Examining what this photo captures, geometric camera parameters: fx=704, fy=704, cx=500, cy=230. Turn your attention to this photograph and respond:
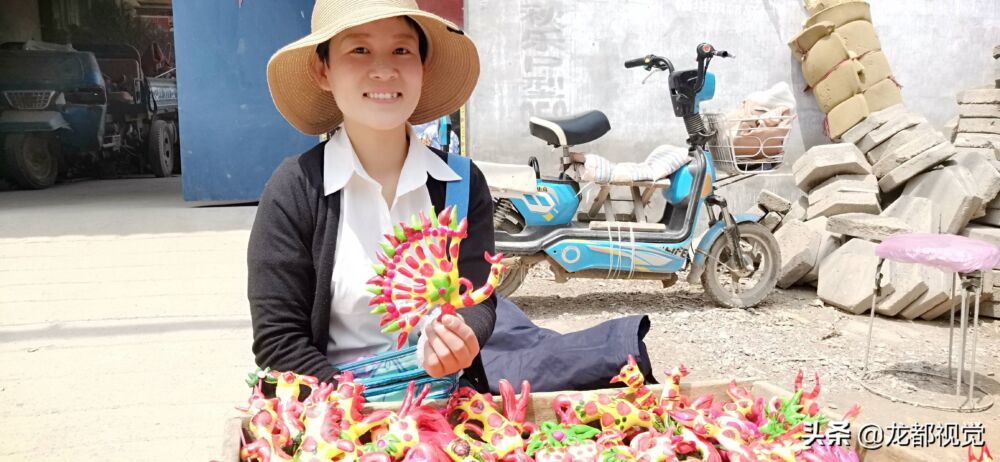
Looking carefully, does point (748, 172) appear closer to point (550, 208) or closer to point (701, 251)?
point (701, 251)

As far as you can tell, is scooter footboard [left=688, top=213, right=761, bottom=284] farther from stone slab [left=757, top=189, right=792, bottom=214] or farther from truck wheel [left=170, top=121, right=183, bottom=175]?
truck wheel [left=170, top=121, right=183, bottom=175]

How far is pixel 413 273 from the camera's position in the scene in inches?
39.7

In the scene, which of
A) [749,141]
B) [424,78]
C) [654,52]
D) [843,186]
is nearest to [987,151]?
[843,186]

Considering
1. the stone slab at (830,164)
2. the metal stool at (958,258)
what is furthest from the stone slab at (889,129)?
the metal stool at (958,258)

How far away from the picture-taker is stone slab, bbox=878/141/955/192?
5.43 meters

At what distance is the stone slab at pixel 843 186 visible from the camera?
5496mm

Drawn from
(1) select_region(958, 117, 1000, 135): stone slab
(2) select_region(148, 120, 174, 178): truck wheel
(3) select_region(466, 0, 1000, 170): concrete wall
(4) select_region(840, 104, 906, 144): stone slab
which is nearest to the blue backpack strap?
(3) select_region(466, 0, 1000, 170): concrete wall

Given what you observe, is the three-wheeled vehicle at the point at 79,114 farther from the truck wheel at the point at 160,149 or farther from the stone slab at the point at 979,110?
the stone slab at the point at 979,110

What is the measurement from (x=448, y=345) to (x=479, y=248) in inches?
14.4

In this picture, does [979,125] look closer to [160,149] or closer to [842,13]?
[842,13]

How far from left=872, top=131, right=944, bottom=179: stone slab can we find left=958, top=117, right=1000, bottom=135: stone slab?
68 cm

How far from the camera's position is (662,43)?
239 inches

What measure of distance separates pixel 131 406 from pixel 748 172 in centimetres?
372

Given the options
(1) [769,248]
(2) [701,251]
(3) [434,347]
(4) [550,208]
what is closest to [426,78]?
(3) [434,347]
